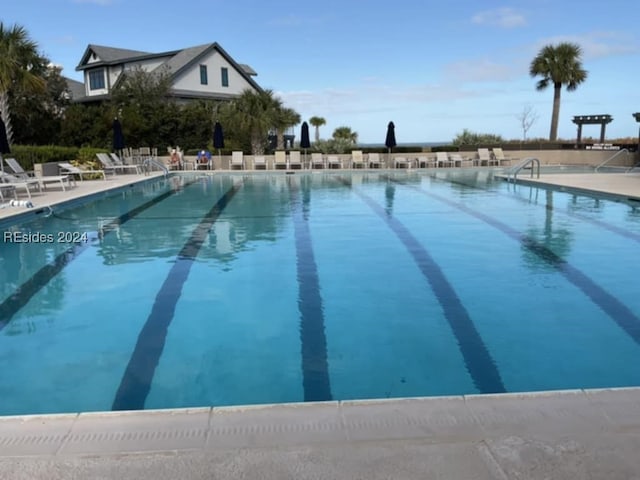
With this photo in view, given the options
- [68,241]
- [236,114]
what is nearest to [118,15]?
[236,114]

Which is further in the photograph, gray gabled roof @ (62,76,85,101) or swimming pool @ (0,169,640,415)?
gray gabled roof @ (62,76,85,101)

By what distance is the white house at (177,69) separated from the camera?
3309 cm

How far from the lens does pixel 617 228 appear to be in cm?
859

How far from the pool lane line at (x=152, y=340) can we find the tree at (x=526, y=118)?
37.7m

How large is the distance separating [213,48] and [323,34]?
12.6 m

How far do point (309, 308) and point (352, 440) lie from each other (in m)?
2.75

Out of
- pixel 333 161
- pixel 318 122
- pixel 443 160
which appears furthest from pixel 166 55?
pixel 318 122

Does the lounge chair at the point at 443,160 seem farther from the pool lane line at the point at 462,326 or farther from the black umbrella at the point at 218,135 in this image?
the pool lane line at the point at 462,326

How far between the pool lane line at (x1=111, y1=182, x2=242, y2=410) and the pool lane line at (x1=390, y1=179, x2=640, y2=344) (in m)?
3.66

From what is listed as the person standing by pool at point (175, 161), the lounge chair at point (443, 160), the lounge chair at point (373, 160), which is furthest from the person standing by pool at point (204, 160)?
the lounge chair at point (443, 160)

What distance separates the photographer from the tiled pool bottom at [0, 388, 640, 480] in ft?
6.50

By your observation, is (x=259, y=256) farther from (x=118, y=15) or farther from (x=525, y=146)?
(x=525, y=146)

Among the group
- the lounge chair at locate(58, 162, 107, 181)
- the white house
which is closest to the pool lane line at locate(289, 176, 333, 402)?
the lounge chair at locate(58, 162, 107, 181)

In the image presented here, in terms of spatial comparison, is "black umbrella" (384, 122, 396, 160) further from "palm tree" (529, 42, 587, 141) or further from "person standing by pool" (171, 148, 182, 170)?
"palm tree" (529, 42, 587, 141)
